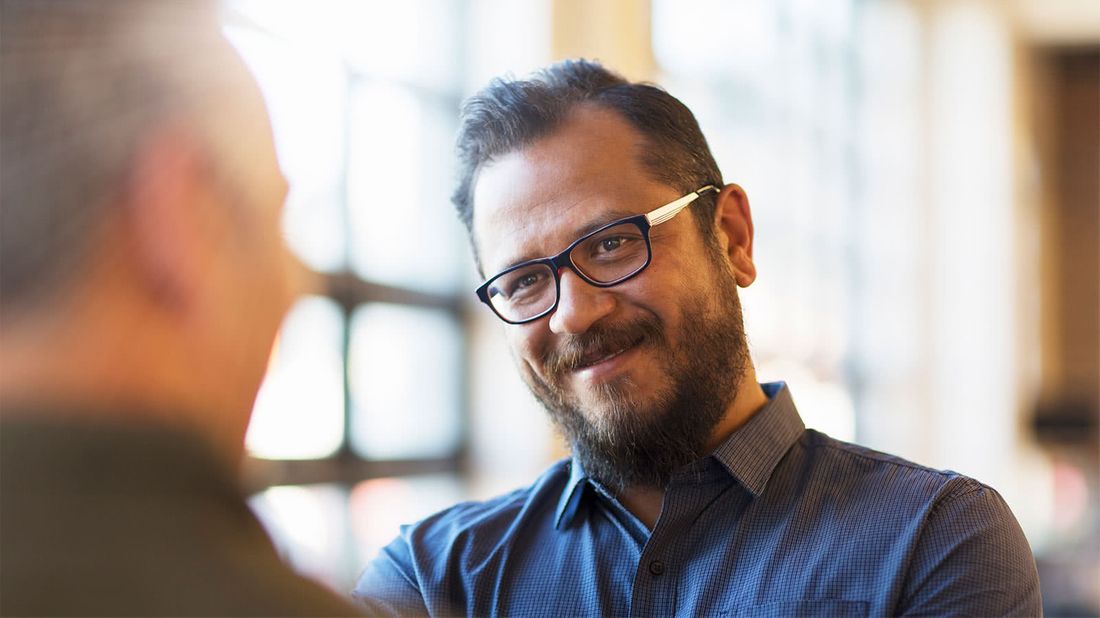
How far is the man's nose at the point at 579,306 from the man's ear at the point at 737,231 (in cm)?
32

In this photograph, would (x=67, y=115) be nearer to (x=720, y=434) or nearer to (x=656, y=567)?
(x=656, y=567)

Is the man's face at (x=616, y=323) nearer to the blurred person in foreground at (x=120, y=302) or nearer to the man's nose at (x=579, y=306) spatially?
the man's nose at (x=579, y=306)

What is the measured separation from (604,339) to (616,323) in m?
0.03

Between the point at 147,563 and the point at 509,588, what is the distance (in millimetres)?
1075

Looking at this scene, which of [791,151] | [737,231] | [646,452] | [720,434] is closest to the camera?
[646,452]

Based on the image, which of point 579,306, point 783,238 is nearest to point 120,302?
point 579,306

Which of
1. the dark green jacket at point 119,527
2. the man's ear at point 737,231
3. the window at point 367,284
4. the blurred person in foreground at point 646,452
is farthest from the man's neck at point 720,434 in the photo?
the window at point 367,284

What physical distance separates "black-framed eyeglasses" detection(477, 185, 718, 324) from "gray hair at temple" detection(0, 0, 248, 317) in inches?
40.7

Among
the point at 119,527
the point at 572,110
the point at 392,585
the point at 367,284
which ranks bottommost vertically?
the point at 392,585

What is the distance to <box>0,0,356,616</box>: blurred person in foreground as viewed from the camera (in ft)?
2.32

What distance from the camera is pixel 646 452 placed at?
173cm

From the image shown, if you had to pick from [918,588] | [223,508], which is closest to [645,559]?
[918,588]

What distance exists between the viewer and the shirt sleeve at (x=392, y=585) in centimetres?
176

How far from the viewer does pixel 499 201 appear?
1.86 m
